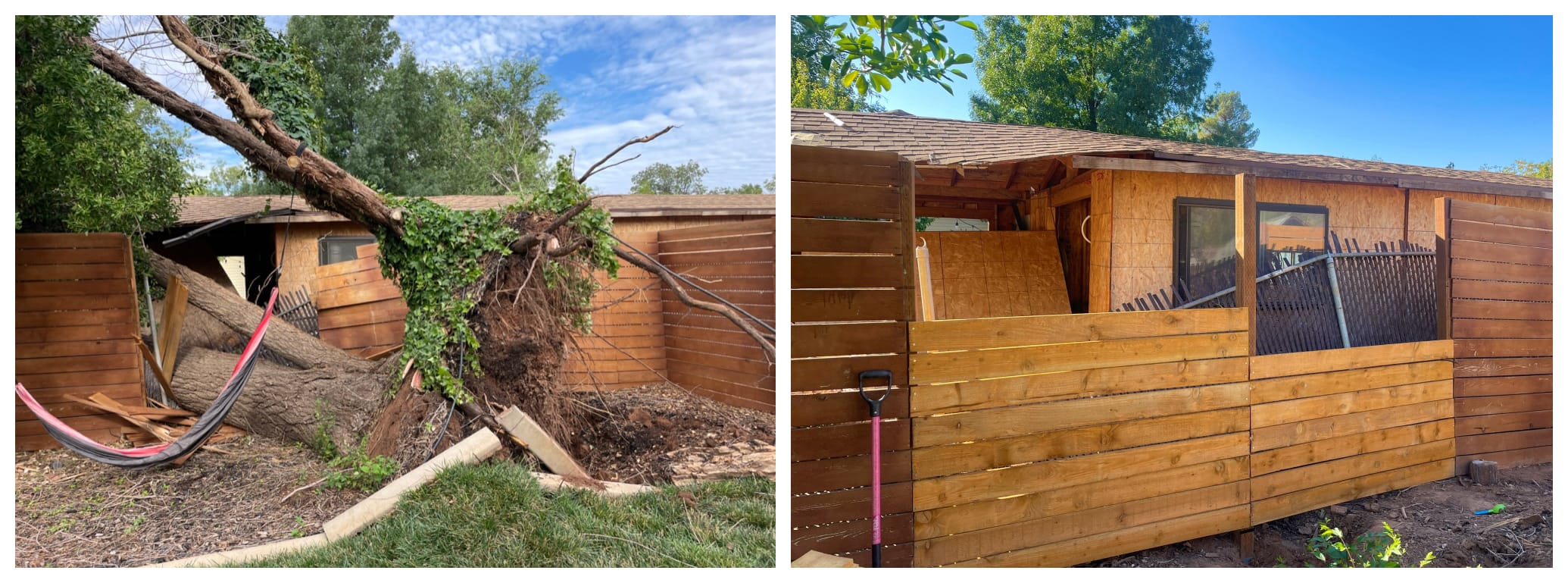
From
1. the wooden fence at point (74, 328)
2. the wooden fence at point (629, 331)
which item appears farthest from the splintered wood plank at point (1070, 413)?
the wooden fence at point (74, 328)

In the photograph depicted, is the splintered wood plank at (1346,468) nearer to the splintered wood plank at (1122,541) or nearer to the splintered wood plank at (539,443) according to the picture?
the splintered wood plank at (1122,541)


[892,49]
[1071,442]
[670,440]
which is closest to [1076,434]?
[1071,442]

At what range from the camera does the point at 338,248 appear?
29.0ft

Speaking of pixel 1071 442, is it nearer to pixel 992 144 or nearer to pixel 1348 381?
pixel 1348 381

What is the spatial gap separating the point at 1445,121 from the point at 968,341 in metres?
10.7

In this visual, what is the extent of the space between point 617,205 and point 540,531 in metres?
5.37

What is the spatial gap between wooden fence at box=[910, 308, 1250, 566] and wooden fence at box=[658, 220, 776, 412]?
2.68 metres

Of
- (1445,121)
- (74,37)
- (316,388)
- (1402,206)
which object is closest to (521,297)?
(316,388)

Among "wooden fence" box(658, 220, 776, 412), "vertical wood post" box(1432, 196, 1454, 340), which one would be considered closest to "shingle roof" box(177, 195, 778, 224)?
"wooden fence" box(658, 220, 776, 412)

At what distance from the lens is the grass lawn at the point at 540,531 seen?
9.36ft

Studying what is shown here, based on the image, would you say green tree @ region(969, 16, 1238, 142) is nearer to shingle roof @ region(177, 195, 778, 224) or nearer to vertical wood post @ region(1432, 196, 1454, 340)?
shingle roof @ region(177, 195, 778, 224)

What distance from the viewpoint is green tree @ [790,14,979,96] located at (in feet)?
10.2

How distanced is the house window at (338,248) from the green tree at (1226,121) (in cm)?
1353

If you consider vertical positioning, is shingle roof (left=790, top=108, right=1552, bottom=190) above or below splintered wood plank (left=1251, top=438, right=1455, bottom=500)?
above
